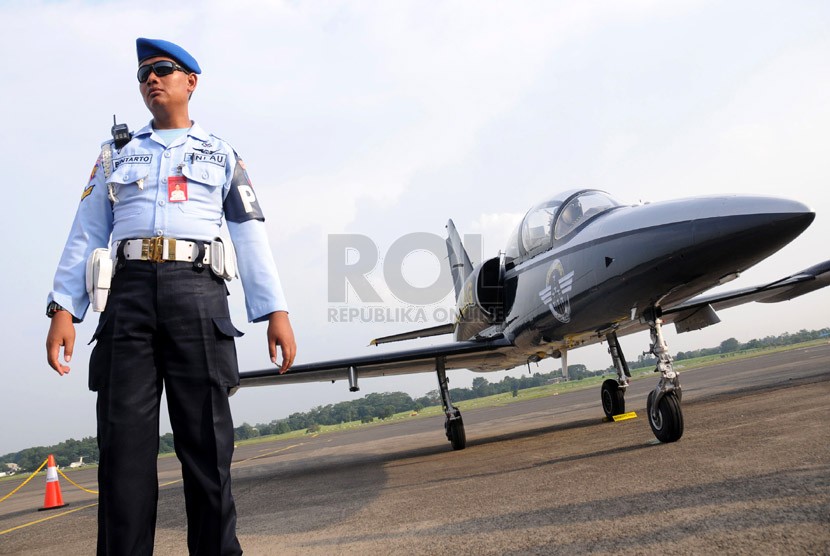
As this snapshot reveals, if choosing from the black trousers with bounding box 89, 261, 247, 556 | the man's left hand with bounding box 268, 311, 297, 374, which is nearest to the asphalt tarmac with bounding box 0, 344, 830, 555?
the black trousers with bounding box 89, 261, 247, 556

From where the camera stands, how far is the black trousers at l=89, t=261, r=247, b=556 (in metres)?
2.56

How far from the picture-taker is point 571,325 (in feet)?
26.4

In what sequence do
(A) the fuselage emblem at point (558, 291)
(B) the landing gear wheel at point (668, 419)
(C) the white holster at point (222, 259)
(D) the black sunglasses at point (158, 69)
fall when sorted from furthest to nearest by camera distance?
(A) the fuselage emblem at point (558, 291) → (B) the landing gear wheel at point (668, 419) → (D) the black sunglasses at point (158, 69) → (C) the white holster at point (222, 259)

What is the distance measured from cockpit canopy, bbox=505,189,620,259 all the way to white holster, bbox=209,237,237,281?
18.5ft

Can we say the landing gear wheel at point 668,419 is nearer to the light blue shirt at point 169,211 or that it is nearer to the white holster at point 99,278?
the light blue shirt at point 169,211

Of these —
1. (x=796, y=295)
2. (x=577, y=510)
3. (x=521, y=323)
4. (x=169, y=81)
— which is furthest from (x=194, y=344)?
Result: (x=796, y=295)

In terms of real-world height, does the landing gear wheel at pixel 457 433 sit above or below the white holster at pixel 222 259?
below

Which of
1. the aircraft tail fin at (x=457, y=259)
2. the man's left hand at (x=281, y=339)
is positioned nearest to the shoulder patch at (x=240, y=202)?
the man's left hand at (x=281, y=339)

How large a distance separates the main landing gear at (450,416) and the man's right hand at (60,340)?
8.08 m

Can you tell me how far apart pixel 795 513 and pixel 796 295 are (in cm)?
1312

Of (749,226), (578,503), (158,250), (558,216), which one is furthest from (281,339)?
(558,216)

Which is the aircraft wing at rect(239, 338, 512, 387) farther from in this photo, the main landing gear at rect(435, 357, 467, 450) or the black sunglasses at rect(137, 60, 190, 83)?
the black sunglasses at rect(137, 60, 190, 83)

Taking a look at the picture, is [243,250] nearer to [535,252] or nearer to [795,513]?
[795,513]

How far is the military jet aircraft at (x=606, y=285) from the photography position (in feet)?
17.6
